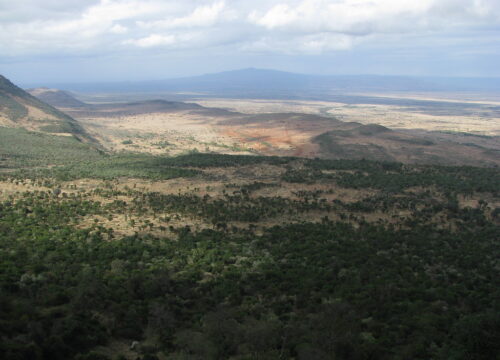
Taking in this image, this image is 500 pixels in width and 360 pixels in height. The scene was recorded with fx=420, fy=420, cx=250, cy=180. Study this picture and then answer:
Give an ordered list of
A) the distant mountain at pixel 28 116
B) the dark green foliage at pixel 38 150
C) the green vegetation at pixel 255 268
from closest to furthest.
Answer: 1. the green vegetation at pixel 255 268
2. the dark green foliage at pixel 38 150
3. the distant mountain at pixel 28 116

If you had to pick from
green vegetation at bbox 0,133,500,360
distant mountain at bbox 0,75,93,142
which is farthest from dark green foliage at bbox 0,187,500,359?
distant mountain at bbox 0,75,93,142

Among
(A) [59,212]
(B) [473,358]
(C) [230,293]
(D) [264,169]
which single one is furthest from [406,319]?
(D) [264,169]

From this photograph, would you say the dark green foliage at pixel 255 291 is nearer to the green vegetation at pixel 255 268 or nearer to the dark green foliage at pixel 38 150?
the green vegetation at pixel 255 268

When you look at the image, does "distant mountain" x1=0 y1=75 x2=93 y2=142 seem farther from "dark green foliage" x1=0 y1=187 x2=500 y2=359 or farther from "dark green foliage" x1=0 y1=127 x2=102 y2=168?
"dark green foliage" x1=0 y1=187 x2=500 y2=359

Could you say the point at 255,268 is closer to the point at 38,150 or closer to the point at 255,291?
the point at 255,291

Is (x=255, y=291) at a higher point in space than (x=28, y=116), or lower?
lower

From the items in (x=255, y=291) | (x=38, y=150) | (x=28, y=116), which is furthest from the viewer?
(x=28, y=116)

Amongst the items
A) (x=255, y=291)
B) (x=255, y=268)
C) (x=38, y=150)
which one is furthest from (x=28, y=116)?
(x=255, y=291)

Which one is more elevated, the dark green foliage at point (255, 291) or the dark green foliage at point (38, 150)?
the dark green foliage at point (38, 150)

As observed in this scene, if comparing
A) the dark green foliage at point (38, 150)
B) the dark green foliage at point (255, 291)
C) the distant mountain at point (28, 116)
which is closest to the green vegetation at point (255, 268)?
the dark green foliage at point (255, 291)
